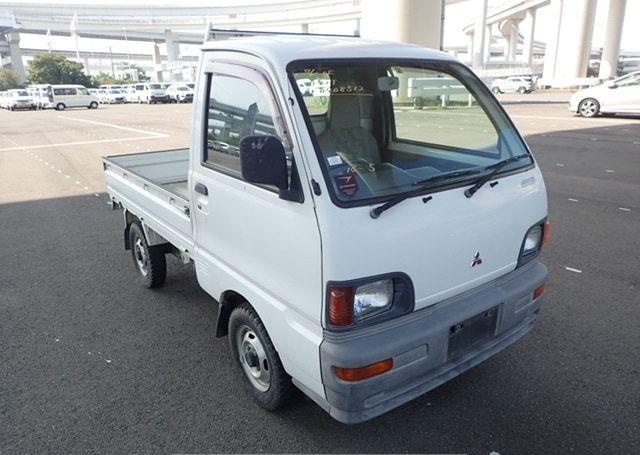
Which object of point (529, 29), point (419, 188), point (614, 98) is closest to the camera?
point (419, 188)

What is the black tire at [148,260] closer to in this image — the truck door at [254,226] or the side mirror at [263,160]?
the truck door at [254,226]

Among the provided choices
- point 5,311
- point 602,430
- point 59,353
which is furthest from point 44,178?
point 602,430

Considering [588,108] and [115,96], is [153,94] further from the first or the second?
[588,108]

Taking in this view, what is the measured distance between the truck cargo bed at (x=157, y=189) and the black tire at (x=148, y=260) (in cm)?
28

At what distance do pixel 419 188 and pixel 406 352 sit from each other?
2.58 ft

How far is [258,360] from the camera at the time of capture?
2877 millimetres

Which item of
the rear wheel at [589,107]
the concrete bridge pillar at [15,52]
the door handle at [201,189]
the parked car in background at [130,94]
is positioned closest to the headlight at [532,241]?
the door handle at [201,189]

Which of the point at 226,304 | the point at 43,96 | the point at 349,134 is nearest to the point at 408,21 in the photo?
the point at 349,134

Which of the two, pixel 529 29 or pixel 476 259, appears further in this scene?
pixel 529 29

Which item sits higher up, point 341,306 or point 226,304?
point 341,306

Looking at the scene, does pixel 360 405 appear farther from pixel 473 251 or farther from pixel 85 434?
pixel 85 434

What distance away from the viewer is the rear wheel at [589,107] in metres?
17.3

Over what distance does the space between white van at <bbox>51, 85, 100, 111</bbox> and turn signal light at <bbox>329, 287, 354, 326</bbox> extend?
135 feet

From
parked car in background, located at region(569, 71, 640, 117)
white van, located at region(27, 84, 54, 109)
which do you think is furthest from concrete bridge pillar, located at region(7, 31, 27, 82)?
parked car in background, located at region(569, 71, 640, 117)
